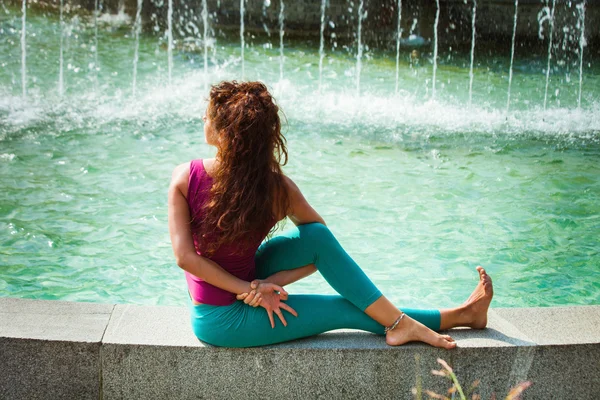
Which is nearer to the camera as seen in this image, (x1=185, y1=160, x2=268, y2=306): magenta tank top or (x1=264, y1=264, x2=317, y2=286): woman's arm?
(x1=185, y1=160, x2=268, y2=306): magenta tank top

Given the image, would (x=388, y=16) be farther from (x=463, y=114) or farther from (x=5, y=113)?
(x=5, y=113)

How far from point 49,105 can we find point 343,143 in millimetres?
3407

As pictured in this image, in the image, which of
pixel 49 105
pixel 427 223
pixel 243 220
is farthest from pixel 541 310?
pixel 49 105

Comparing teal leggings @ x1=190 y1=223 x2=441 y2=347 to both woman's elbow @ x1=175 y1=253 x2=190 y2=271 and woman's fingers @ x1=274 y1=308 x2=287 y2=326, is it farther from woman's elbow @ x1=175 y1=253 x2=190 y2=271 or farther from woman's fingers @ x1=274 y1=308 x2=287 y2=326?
woman's elbow @ x1=175 y1=253 x2=190 y2=271

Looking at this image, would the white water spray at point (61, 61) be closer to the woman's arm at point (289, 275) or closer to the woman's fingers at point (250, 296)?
the woman's arm at point (289, 275)

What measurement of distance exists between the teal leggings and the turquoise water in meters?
0.72

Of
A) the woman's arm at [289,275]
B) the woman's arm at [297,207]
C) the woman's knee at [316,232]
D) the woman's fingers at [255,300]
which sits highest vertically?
the woman's arm at [297,207]

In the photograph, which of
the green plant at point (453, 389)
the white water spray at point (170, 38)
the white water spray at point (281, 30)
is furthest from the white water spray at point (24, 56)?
the green plant at point (453, 389)

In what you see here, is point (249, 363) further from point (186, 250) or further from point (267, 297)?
point (186, 250)

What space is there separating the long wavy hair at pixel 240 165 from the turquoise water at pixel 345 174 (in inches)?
10.7

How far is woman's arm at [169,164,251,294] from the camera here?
2.98 m

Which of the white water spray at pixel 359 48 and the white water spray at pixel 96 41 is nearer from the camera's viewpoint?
the white water spray at pixel 96 41

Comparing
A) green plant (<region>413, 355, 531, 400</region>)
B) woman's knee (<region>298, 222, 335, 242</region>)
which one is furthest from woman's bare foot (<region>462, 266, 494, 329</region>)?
woman's knee (<region>298, 222, 335, 242</region>)

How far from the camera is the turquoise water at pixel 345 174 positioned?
473cm
